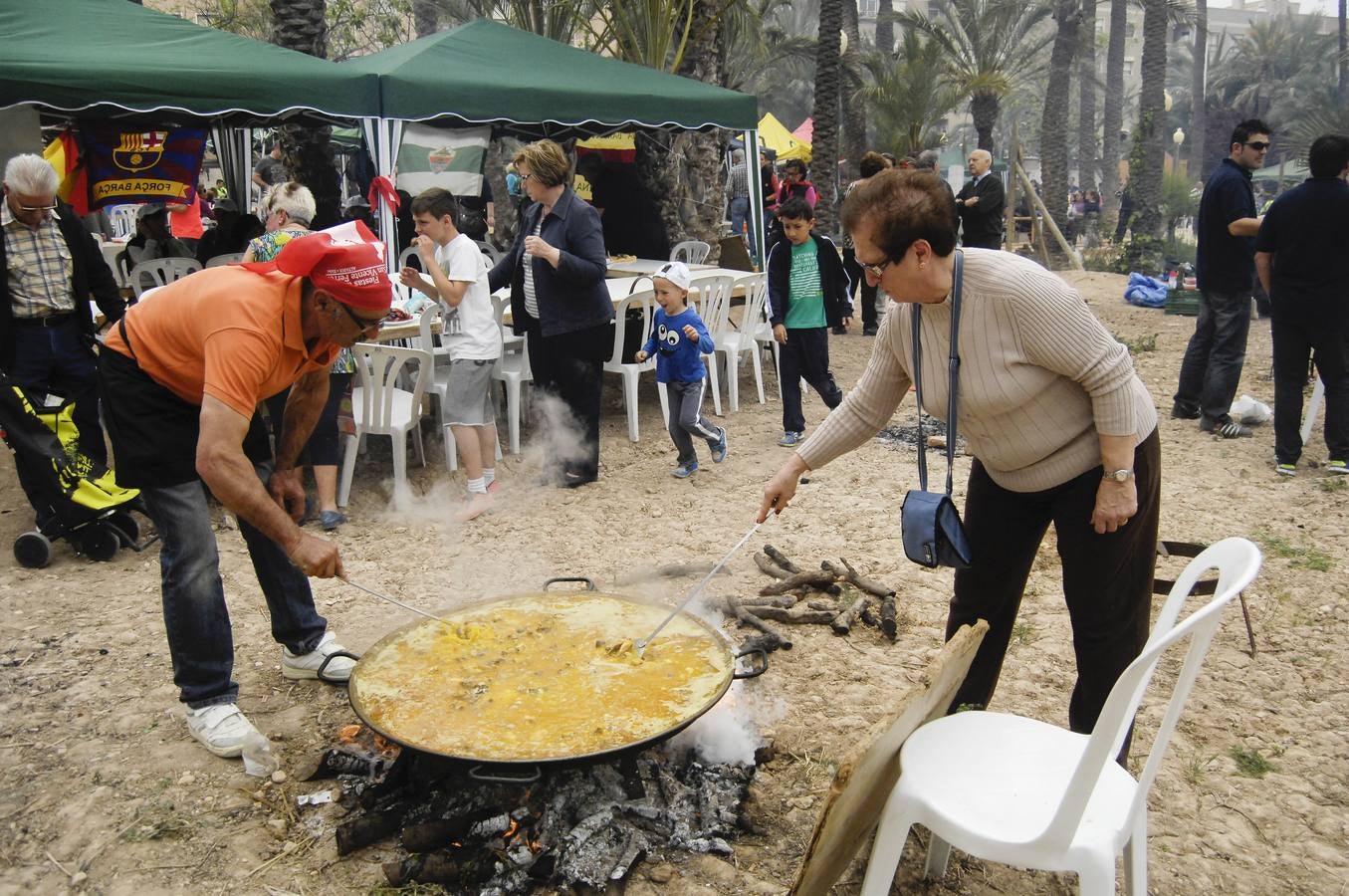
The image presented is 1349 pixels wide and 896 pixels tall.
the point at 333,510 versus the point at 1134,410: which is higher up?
the point at 1134,410

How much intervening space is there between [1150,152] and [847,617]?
935 inches

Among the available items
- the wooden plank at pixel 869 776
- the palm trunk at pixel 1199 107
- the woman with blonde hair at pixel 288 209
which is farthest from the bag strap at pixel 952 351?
the palm trunk at pixel 1199 107

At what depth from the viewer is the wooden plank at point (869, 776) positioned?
2025 millimetres

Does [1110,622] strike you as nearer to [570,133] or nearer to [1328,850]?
[1328,850]

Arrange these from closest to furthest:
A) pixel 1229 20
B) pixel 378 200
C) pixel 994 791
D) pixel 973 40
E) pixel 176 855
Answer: pixel 994 791 → pixel 176 855 → pixel 378 200 → pixel 973 40 → pixel 1229 20

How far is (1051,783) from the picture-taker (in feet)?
7.50

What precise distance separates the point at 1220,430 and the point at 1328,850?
18.1ft

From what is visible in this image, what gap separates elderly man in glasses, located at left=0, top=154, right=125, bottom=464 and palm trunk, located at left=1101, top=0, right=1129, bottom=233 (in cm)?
3107

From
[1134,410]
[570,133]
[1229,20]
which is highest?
[1229,20]

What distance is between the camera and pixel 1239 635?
444 cm

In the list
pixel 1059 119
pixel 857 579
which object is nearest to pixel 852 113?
pixel 1059 119

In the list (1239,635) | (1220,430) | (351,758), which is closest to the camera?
(351,758)

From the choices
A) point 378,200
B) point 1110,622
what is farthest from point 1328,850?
point 378,200

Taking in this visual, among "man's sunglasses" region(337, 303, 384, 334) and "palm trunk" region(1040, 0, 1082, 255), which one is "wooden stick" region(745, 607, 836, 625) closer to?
"man's sunglasses" region(337, 303, 384, 334)
